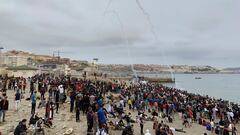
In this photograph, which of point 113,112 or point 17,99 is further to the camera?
point 113,112

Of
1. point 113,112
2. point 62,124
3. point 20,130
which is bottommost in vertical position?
point 62,124

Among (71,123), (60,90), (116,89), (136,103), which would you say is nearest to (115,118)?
(71,123)

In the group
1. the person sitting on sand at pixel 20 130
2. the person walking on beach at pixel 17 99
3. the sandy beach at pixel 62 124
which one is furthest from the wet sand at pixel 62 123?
the person sitting on sand at pixel 20 130

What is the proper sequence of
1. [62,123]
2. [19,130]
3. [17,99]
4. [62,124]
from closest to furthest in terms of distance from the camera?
[19,130], [62,124], [62,123], [17,99]

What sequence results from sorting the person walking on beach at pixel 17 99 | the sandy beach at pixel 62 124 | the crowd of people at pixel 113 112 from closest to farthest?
the crowd of people at pixel 113 112
the sandy beach at pixel 62 124
the person walking on beach at pixel 17 99

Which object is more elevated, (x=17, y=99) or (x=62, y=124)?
(x=17, y=99)

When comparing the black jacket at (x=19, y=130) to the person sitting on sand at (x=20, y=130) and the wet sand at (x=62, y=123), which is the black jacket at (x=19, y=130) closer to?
the person sitting on sand at (x=20, y=130)

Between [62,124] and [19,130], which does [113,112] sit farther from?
[19,130]

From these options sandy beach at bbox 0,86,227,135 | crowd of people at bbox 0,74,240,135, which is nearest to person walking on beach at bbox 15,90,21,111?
crowd of people at bbox 0,74,240,135

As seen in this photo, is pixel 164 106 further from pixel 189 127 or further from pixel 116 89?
pixel 116 89

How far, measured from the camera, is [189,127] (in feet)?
65.8

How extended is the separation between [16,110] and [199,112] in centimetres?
1419

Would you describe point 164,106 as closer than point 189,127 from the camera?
No

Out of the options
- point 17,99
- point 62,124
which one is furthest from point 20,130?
point 17,99
